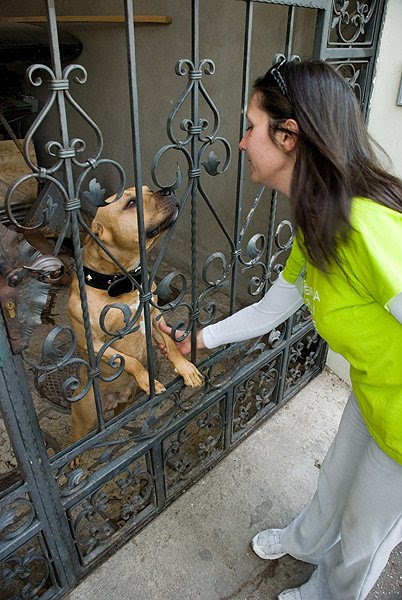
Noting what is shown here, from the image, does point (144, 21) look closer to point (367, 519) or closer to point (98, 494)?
point (98, 494)

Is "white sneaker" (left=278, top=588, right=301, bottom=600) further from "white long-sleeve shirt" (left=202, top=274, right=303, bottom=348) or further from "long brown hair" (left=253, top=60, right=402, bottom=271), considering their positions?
"long brown hair" (left=253, top=60, right=402, bottom=271)

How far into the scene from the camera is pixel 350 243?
3.66ft

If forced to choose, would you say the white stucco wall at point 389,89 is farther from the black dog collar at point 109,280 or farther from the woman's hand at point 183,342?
the black dog collar at point 109,280

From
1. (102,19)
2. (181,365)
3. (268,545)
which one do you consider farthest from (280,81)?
(102,19)

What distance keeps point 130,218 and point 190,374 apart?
77cm

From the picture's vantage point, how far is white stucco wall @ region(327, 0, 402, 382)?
219 centimetres

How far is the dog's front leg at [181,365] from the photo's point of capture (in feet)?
6.61

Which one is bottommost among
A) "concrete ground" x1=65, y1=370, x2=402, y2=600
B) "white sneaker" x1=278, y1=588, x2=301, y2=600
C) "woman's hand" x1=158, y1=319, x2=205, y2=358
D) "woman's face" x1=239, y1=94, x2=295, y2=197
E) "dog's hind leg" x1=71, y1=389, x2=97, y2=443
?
"concrete ground" x1=65, y1=370, x2=402, y2=600

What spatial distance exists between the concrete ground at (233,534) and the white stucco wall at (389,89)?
5.37ft

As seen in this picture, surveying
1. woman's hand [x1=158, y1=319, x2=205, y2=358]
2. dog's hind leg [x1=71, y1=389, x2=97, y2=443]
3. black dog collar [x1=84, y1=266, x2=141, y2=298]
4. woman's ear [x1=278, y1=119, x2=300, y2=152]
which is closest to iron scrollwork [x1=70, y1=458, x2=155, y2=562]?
dog's hind leg [x1=71, y1=389, x2=97, y2=443]

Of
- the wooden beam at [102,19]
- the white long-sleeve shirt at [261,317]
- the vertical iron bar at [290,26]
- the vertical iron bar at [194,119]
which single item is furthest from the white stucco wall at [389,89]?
the wooden beam at [102,19]

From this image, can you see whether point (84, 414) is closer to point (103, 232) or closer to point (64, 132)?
point (103, 232)

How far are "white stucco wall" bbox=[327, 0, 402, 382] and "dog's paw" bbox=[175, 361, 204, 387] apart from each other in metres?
1.36

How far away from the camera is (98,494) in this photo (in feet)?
6.15
